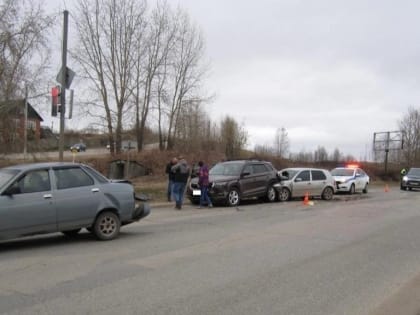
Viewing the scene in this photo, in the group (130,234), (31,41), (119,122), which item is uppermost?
(31,41)

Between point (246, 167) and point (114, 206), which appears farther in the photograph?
point (246, 167)

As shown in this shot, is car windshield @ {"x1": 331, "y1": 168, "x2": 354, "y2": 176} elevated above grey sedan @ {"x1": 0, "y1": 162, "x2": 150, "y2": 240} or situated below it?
below

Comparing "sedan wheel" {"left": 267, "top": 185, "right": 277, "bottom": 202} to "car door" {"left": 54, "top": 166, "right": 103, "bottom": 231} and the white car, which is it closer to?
the white car

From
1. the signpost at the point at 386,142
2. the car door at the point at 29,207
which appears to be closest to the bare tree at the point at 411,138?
the signpost at the point at 386,142

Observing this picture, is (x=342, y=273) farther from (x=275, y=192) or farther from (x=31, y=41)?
(x=31, y=41)

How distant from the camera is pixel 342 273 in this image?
7320mm

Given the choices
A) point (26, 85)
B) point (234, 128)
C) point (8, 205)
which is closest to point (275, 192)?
point (26, 85)

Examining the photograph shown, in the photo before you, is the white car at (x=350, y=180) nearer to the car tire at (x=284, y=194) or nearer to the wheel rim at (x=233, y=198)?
the car tire at (x=284, y=194)

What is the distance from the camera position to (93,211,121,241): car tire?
32.1 feet

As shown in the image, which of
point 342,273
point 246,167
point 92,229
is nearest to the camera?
point 342,273

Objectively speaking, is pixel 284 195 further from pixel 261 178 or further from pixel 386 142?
pixel 386 142

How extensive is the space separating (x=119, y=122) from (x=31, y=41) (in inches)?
718

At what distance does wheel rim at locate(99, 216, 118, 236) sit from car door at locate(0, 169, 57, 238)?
1020 mm

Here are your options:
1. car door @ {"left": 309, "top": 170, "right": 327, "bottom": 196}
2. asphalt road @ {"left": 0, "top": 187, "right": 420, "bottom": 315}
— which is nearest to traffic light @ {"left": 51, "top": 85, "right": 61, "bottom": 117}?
asphalt road @ {"left": 0, "top": 187, "right": 420, "bottom": 315}
